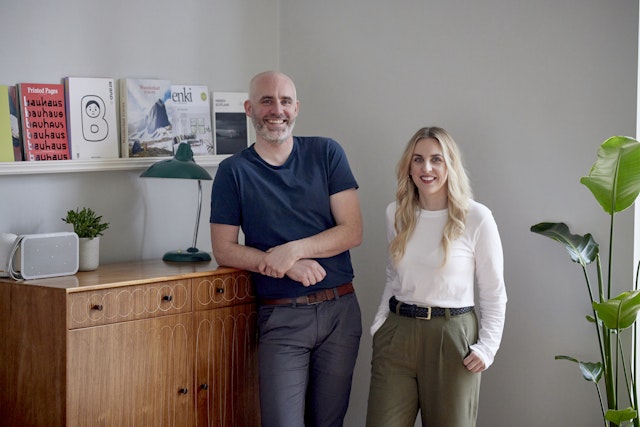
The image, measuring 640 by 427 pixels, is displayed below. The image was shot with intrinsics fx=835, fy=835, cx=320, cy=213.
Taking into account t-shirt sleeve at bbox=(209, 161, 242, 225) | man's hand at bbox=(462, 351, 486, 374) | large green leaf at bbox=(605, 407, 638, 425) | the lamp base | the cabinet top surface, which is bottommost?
large green leaf at bbox=(605, 407, 638, 425)

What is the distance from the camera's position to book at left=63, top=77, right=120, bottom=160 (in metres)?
3.37

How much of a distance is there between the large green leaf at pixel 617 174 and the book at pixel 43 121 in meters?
2.01

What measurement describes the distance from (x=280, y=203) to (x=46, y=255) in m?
0.89

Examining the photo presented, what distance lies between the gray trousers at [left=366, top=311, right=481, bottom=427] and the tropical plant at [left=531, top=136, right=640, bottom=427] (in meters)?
0.43

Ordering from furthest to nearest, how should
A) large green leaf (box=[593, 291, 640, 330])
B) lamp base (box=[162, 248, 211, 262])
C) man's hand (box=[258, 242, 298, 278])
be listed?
lamp base (box=[162, 248, 211, 262]) < man's hand (box=[258, 242, 298, 278]) < large green leaf (box=[593, 291, 640, 330])

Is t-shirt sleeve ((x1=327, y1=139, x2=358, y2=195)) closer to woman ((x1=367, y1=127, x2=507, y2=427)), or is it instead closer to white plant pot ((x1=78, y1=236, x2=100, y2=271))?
woman ((x1=367, y1=127, x2=507, y2=427))

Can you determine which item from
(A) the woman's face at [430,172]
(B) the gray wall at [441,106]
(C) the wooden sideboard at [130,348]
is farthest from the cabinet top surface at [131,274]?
(A) the woman's face at [430,172]

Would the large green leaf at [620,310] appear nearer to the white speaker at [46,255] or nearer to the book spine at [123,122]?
the white speaker at [46,255]

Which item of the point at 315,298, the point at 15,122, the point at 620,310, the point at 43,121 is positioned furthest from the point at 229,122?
the point at 620,310

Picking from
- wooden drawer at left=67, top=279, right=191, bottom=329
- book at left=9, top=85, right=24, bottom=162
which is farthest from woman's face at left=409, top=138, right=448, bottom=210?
A: book at left=9, top=85, right=24, bottom=162

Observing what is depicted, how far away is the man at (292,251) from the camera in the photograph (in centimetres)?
314

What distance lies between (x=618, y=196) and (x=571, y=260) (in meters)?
0.56

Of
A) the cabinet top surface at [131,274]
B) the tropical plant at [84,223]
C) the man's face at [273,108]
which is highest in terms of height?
the man's face at [273,108]

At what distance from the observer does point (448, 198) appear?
2.96m
